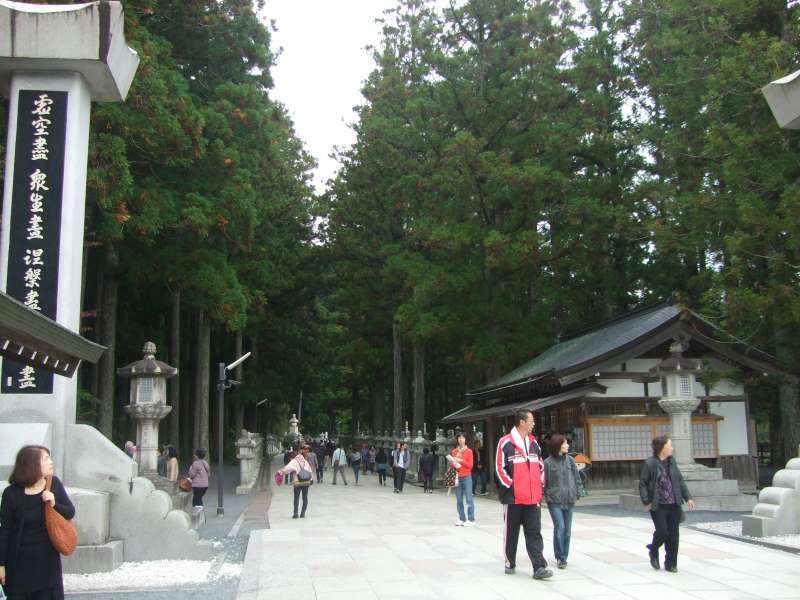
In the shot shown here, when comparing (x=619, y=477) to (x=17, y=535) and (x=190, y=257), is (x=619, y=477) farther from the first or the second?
(x=17, y=535)

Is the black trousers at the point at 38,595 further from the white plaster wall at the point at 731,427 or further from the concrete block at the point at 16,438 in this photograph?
the white plaster wall at the point at 731,427

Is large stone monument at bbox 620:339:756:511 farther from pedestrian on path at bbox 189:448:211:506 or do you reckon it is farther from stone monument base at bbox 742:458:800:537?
pedestrian on path at bbox 189:448:211:506

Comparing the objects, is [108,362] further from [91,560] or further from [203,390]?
[91,560]

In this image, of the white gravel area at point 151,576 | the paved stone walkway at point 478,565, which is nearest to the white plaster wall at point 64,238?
the white gravel area at point 151,576

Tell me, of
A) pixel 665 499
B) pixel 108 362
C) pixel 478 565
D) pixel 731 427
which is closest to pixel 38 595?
pixel 478 565

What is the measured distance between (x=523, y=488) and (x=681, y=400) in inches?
355

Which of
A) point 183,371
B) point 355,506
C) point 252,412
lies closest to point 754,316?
point 355,506

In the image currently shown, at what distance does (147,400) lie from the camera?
16.9 meters

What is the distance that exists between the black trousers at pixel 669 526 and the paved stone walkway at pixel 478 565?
24 cm

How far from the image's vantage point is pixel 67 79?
1044 cm

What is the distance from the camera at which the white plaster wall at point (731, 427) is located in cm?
1950

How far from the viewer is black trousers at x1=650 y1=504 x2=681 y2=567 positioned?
825 centimetres

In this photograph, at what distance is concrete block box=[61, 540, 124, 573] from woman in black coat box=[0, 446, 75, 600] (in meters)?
4.30

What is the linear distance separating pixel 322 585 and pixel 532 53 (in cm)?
2043
